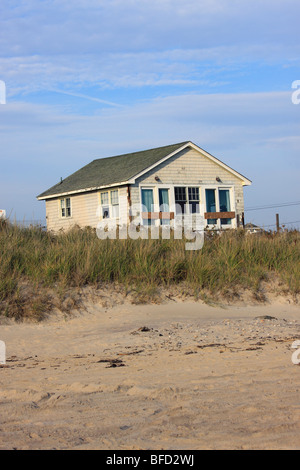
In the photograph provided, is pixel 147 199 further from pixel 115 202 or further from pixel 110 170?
pixel 110 170

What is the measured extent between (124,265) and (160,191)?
15.0 m

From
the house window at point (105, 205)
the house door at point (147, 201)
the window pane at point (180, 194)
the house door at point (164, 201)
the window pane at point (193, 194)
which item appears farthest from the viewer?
the window pane at point (193, 194)

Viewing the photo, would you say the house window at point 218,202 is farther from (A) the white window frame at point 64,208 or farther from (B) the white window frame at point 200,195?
(A) the white window frame at point 64,208

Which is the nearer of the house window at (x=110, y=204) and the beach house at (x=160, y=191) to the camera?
the beach house at (x=160, y=191)

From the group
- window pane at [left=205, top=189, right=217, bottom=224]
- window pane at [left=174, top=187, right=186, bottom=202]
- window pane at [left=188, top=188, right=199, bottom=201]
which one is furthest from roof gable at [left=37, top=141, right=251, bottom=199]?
window pane at [left=188, top=188, right=199, bottom=201]

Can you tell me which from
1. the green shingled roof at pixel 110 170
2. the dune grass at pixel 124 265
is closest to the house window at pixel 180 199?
the green shingled roof at pixel 110 170

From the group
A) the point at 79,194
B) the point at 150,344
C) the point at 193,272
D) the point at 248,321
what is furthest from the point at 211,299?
the point at 79,194

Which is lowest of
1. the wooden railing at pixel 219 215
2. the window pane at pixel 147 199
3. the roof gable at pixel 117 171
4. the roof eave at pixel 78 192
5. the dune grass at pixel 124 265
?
the dune grass at pixel 124 265

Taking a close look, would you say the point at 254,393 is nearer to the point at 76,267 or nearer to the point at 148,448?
the point at 148,448

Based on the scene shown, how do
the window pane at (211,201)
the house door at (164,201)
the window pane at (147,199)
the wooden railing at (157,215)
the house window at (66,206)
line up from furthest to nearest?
the house window at (66,206) → the window pane at (211,201) → the house door at (164,201) → the window pane at (147,199) → the wooden railing at (157,215)

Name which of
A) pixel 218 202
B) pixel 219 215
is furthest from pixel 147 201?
pixel 218 202

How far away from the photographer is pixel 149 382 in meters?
6.18

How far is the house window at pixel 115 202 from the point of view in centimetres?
2661

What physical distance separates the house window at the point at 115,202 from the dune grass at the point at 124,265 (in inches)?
468
